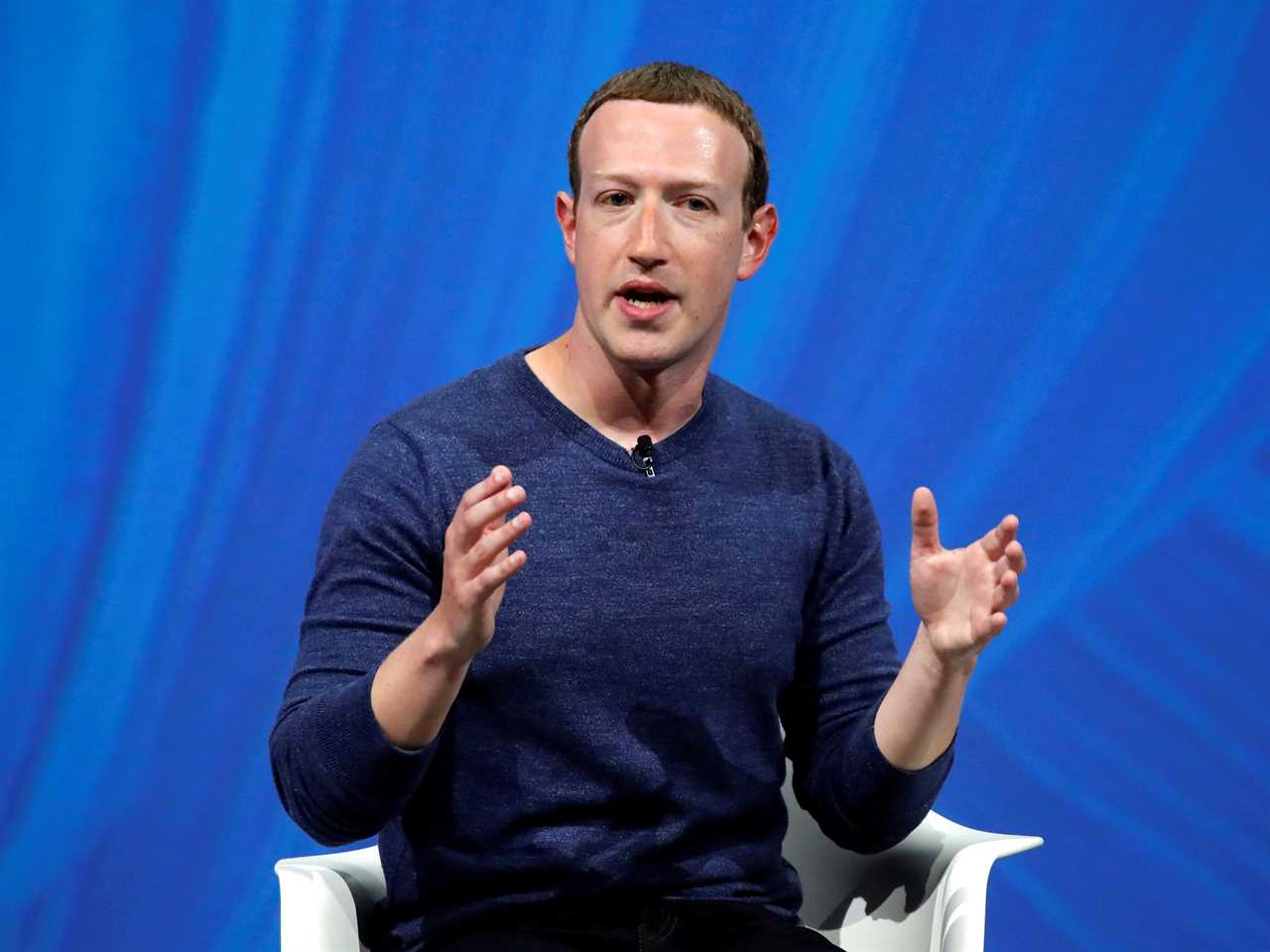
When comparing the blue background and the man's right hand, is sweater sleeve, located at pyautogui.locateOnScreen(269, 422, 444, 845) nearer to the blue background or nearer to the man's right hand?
the man's right hand

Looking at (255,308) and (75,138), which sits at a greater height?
(75,138)

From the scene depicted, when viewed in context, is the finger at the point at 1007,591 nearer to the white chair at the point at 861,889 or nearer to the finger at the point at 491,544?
the white chair at the point at 861,889

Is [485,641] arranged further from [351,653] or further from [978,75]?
[978,75]

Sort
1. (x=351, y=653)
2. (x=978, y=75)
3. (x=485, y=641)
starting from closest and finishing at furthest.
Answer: (x=485, y=641)
(x=351, y=653)
(x=978, y=75)

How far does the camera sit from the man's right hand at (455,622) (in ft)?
4.34

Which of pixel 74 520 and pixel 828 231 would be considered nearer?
pixel 74 520

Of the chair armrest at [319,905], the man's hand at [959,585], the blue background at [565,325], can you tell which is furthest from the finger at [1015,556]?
the blue background at [565,325]

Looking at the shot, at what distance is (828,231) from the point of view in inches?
96.9

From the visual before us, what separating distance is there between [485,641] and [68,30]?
1347mm

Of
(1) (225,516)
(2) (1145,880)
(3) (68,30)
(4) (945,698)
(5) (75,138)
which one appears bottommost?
(2) (1145,880)

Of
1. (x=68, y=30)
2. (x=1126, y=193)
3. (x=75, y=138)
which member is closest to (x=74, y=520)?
(x=75, y=138)

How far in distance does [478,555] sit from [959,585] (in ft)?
1.49

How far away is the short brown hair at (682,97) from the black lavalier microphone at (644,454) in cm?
Result: 28

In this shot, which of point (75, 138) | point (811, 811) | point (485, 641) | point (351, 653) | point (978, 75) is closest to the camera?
point (485, 641)
